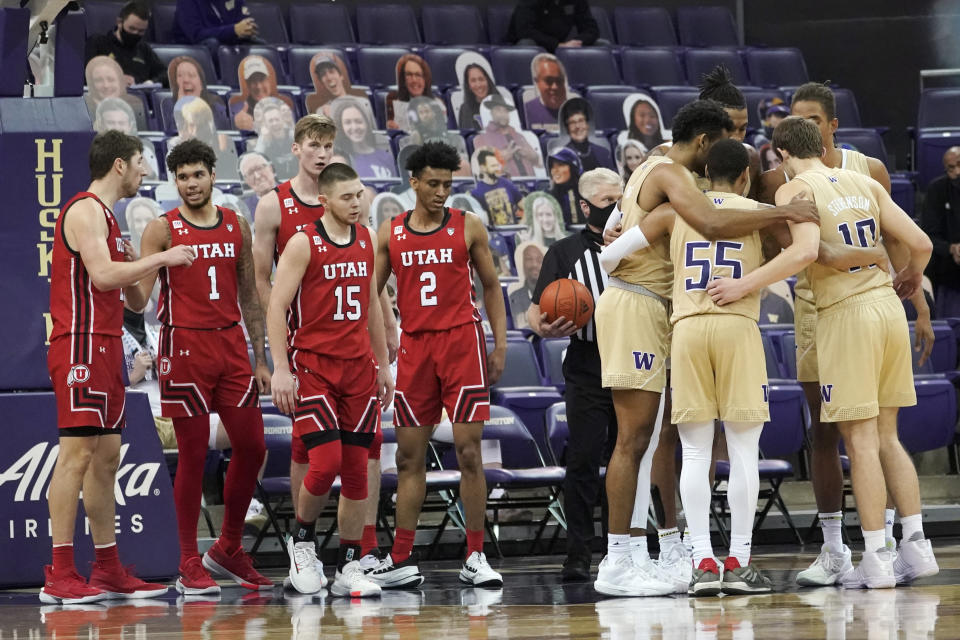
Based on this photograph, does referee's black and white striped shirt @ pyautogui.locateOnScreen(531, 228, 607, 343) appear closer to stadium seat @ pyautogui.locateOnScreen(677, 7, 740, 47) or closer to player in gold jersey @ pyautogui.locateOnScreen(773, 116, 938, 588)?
player in gold jersey @ pyautogui.locateOnScreen(773, 116, 938, 588)

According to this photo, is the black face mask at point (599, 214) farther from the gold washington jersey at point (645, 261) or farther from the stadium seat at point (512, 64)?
the stadium seat at point (512, 64)

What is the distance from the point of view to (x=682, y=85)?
13.5m

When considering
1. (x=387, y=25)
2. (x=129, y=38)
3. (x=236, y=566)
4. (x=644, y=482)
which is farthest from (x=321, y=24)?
(x=644, y=482)

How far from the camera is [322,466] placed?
6004mm

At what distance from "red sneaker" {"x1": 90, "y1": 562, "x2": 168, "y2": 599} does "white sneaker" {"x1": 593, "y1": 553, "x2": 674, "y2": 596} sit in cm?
202

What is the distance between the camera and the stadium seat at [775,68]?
13883mm

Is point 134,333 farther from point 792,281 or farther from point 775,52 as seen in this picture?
point 775,52

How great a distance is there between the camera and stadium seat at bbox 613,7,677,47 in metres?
14.8

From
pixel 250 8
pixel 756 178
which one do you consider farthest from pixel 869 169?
pixel 250 8

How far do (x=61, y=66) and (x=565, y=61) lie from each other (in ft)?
23.6

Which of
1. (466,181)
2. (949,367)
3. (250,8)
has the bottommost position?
(949,367)

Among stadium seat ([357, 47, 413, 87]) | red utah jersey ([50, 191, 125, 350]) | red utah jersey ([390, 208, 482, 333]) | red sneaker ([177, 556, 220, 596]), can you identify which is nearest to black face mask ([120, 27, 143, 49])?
stadium seat ([357, 47, 413, 87])

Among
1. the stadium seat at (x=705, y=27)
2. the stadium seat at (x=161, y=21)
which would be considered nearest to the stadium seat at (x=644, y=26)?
the stadium seat at (x=705, y=27)

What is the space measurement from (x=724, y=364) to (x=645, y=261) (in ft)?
2.02
